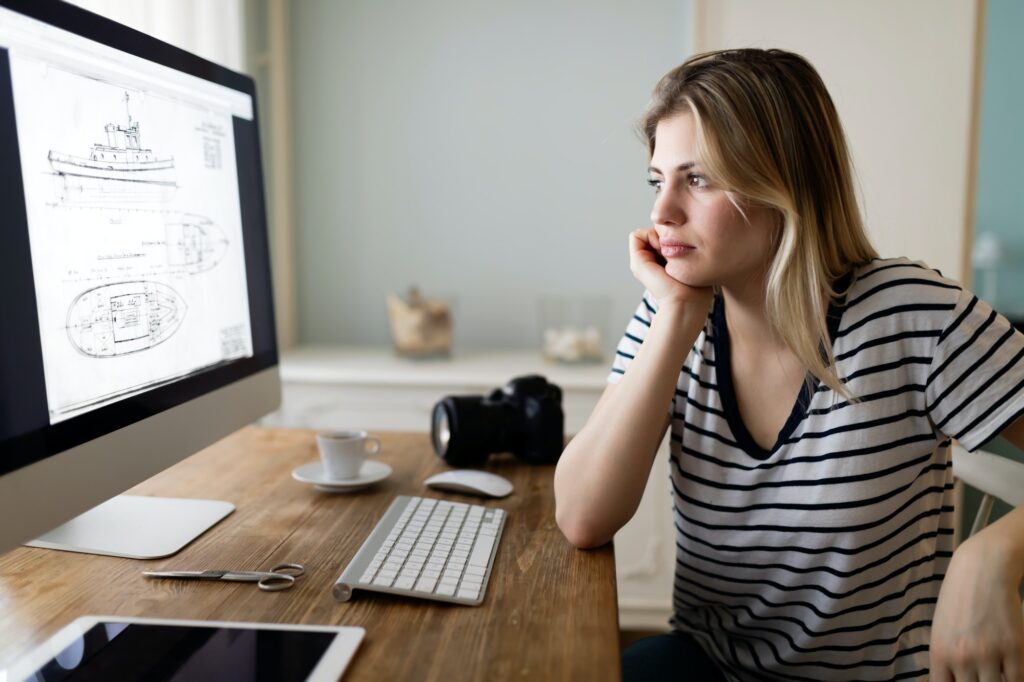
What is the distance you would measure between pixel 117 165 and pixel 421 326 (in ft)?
5.11

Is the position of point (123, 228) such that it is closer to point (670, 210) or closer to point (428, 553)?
point (428, 553)

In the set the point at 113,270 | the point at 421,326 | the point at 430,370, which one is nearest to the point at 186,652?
the point at 113,270

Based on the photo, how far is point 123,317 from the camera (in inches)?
35.7

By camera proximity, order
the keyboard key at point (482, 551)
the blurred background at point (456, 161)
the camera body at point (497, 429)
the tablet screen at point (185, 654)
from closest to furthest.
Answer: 1. the tablet screen at point (185, 654)
2. the keyboard key at point (482, 551)
3. the camera body at point (497, 429)
4. the blurred background at point (456, 161)

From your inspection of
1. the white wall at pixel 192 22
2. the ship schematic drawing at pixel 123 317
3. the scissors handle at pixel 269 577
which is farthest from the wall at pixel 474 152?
the scissors handle at pixel 269 577

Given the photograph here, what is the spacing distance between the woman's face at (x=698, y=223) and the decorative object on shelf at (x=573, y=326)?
1.29m

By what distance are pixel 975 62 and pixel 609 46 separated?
0.98 meters

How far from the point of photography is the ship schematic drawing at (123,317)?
84cm

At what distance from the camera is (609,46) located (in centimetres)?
258

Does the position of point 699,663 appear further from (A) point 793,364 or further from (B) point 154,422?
(B) point 154,422

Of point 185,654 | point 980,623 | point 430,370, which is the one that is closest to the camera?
point 185,654

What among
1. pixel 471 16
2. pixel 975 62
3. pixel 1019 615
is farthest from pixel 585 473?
pixel 471 16

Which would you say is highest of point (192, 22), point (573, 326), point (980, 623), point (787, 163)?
point (192, 22)

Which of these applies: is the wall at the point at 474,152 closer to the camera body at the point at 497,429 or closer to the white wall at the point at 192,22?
the white wall at the point at 192,22
